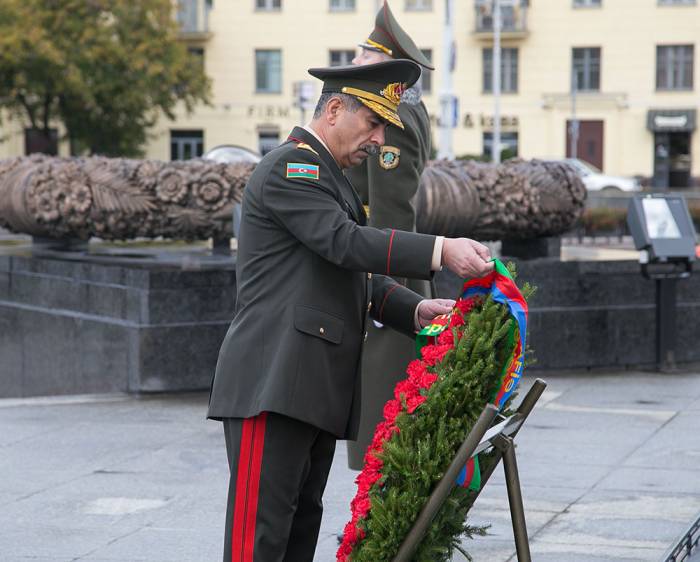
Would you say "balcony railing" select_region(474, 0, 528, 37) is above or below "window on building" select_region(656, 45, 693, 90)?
above

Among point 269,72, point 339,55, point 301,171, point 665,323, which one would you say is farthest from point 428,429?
point 269,72

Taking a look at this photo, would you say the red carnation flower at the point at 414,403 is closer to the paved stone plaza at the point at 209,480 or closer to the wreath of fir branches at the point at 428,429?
the wreath of fir branches at the point at 428,429

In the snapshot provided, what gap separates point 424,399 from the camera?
139 inches

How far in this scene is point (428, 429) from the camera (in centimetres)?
351

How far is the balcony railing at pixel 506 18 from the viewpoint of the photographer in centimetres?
5053

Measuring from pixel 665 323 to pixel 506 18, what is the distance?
41952 millimetres

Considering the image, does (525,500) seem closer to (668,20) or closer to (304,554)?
(304,554)

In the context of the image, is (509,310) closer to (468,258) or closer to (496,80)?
(468,258)

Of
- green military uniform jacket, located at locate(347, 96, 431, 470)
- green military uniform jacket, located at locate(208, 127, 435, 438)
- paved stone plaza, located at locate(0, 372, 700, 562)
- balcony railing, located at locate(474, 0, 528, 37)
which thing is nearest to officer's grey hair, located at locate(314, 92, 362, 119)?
green military uniform jacket, located at locate(208, 127, 435, 438)

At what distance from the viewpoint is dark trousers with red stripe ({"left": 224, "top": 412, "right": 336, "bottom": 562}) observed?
3.61 meters

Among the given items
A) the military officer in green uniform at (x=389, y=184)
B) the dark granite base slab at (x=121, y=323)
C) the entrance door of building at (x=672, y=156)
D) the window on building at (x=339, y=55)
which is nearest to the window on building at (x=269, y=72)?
the window on building at (x=339, y=55)

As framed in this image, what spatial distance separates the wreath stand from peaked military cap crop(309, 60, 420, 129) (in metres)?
0.82

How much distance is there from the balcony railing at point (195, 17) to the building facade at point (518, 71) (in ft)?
0.12

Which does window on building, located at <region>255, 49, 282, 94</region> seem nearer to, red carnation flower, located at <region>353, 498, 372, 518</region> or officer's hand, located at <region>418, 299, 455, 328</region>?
officer's hand, located at <region>418, 299, 455, 328</region>
